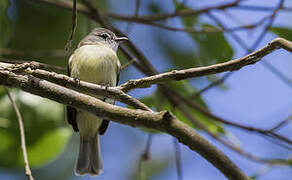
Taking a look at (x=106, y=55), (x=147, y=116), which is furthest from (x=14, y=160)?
(x=147, y=116)

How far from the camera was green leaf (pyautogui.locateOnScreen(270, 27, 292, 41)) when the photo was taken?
3.56 meters

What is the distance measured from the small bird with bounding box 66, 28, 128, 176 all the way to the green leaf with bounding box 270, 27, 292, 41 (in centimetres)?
137

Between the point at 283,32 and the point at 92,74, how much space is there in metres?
1.65

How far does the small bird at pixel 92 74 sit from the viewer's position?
161 inches

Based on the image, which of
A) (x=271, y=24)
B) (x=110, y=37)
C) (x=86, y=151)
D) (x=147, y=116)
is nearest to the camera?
(x=147, y=116)

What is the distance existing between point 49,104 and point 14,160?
20.7 inches

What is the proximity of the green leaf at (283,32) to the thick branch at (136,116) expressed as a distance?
193 cm

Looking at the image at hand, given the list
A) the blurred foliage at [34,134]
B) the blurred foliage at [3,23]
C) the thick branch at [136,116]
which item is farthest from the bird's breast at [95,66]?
the thick branch at [136,116]

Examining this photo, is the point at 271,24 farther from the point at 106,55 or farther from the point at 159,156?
the point at 159,156

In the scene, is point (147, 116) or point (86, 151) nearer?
point (147, 116)

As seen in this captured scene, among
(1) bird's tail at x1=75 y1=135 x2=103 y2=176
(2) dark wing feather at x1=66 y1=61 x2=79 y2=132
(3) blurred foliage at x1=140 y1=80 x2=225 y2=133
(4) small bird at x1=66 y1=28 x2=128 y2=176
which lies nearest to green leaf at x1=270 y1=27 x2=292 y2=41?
(3) blurred foliage at x1=140 y1=80 x2=225 y2=133

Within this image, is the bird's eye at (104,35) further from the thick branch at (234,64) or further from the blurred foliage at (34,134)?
the thick branch at (234,64)

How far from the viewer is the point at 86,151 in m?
4.53

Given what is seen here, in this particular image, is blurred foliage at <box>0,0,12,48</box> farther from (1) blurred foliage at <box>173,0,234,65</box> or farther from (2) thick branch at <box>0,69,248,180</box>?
(1) blurred foliage at <box>173,0,234,65</box>
